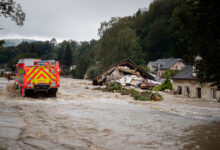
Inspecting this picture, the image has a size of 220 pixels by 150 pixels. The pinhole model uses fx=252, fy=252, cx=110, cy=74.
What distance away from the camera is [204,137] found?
9.00 metres

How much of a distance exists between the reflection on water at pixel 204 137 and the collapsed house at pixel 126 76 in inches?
1128

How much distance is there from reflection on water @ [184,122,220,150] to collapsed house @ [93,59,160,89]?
2864 cm

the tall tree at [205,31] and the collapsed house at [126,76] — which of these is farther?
the collapsed house at [126,76]

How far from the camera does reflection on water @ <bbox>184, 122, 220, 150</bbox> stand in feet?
25.6

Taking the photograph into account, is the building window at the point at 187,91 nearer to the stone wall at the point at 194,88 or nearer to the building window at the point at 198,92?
the stone wall at the point at 194,88

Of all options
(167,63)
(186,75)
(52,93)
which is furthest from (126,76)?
(167,63)

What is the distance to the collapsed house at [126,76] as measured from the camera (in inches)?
1576

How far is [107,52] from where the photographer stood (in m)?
68.1

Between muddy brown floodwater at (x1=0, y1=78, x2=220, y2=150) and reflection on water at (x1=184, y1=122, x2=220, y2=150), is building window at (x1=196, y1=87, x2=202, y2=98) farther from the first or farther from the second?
reflection on water at (x1=184, y1=122, x2=220, y2=150)

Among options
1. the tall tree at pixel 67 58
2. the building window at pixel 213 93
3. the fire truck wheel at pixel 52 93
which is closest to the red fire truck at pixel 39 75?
the fire truck wheel at pixel 52 93

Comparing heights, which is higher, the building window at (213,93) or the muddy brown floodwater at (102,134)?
the building window at (213,93)

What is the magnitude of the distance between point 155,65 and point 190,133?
267 feet

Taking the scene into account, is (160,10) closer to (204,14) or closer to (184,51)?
(184,51)

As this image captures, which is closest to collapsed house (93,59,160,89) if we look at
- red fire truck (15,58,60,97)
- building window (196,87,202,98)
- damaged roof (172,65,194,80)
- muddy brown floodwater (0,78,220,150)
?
damaged roof (172,65,194,80)
